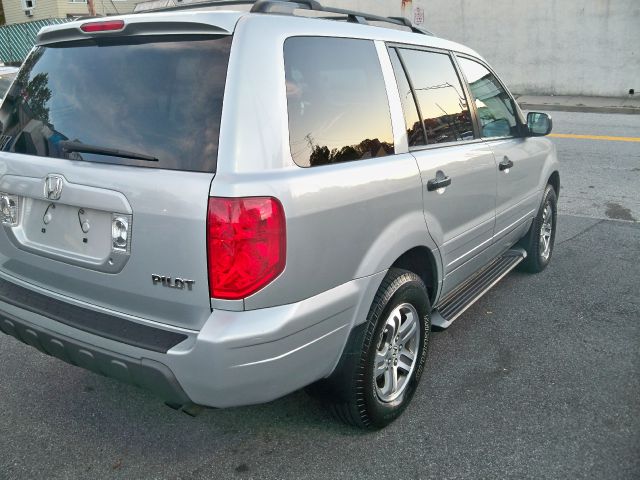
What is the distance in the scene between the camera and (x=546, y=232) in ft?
17.1

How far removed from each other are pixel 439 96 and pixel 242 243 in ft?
5.84

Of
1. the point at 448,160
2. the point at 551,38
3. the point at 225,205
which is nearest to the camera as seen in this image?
the point at 225,205

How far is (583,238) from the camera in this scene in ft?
20.1

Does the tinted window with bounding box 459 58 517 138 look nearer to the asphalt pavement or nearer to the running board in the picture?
the running board

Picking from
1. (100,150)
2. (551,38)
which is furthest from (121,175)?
(551,38)

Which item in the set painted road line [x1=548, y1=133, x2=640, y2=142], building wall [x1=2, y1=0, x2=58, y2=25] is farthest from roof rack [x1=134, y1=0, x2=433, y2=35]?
building wall [x1=2, y1=0, x2=58, y2=25]

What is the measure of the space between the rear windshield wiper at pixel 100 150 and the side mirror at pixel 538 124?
3.07 metres

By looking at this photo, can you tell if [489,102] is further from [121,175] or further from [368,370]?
[121,175]

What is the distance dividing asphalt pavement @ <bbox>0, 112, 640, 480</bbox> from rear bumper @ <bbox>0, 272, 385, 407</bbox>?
0.55 m

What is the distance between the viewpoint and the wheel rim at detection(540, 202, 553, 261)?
5.08 m

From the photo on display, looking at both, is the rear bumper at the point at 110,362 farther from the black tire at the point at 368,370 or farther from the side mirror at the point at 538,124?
the side mirror at the point at 538,124

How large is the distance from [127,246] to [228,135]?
23.1 inches

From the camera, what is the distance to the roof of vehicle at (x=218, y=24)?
230 cm

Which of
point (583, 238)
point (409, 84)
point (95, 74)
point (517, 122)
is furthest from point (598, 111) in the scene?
point (95, 74)
